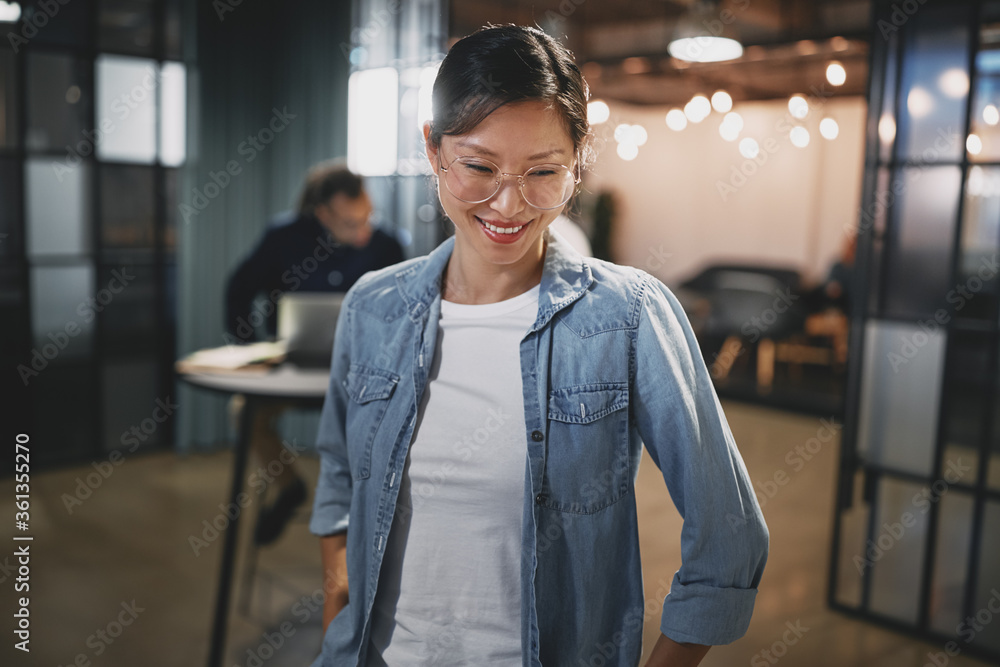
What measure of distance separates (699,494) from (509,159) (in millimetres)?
470

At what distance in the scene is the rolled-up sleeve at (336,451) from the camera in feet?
4.09

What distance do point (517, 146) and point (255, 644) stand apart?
2.43 meters

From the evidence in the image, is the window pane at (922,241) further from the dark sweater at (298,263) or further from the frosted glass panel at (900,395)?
the dark sweater at (298,263)

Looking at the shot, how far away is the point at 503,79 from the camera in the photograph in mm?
975

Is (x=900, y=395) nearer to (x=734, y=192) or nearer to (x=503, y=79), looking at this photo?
(x=503, y=79)

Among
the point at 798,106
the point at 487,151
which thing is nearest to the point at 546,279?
the point at 487,151

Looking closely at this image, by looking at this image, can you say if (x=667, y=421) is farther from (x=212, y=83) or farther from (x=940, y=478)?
(x=212, y=83)

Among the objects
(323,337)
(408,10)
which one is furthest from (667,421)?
(408,10)

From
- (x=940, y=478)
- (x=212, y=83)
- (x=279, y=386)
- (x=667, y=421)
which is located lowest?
(x=940, y=478)

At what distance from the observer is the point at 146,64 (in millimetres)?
4602

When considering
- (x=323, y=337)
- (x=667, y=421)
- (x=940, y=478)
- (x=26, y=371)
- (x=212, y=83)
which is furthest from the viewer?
(x=212, y=83)

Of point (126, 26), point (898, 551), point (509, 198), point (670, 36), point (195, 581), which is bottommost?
point (195, 581)

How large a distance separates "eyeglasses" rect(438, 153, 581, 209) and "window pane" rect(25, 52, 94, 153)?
13.5ft

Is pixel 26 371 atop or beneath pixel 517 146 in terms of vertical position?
beneath
